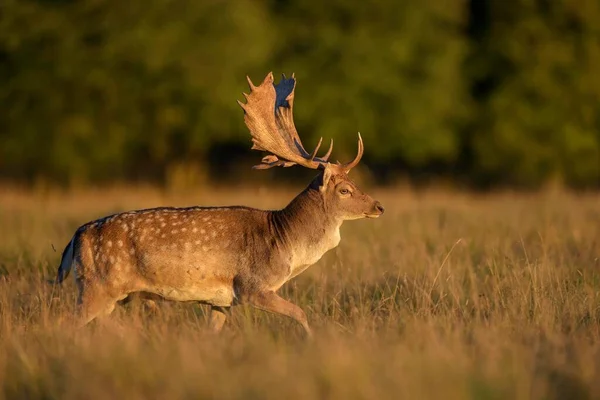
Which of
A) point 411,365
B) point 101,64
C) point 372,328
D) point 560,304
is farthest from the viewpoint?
point 101,64

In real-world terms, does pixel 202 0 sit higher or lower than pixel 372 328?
higher

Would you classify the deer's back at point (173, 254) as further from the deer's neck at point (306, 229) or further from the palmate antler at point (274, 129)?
the palmate antler at point (274, 129)

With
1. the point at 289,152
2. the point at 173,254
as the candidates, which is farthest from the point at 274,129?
the point at 173,254

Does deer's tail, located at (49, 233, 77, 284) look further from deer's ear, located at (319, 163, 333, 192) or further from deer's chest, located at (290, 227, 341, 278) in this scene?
deer's ear, located at (319, 163, 333, 192)

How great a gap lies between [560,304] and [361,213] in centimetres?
150

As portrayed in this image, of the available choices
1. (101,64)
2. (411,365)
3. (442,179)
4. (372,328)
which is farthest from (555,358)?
(442,179)

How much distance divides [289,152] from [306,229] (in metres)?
0.62

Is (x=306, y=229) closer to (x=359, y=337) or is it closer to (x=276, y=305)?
(x=276, y=305)

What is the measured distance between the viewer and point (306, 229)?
7.07 meters

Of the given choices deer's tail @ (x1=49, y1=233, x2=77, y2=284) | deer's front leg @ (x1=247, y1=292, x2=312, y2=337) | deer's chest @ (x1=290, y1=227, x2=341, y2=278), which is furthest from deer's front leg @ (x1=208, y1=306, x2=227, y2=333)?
deer's tail @ (x1=49, y1=233, x2=77, y2=284)

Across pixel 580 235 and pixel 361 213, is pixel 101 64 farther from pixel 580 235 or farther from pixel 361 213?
pixel 361 213

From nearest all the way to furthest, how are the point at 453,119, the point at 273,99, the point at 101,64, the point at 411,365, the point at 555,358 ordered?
the point at 411,365 < the point at 555,358 < the point at 273,99 < the point at 101,64 < the point at 453,119

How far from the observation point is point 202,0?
74.1 ft

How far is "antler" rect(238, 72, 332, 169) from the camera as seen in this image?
23.9 ft
